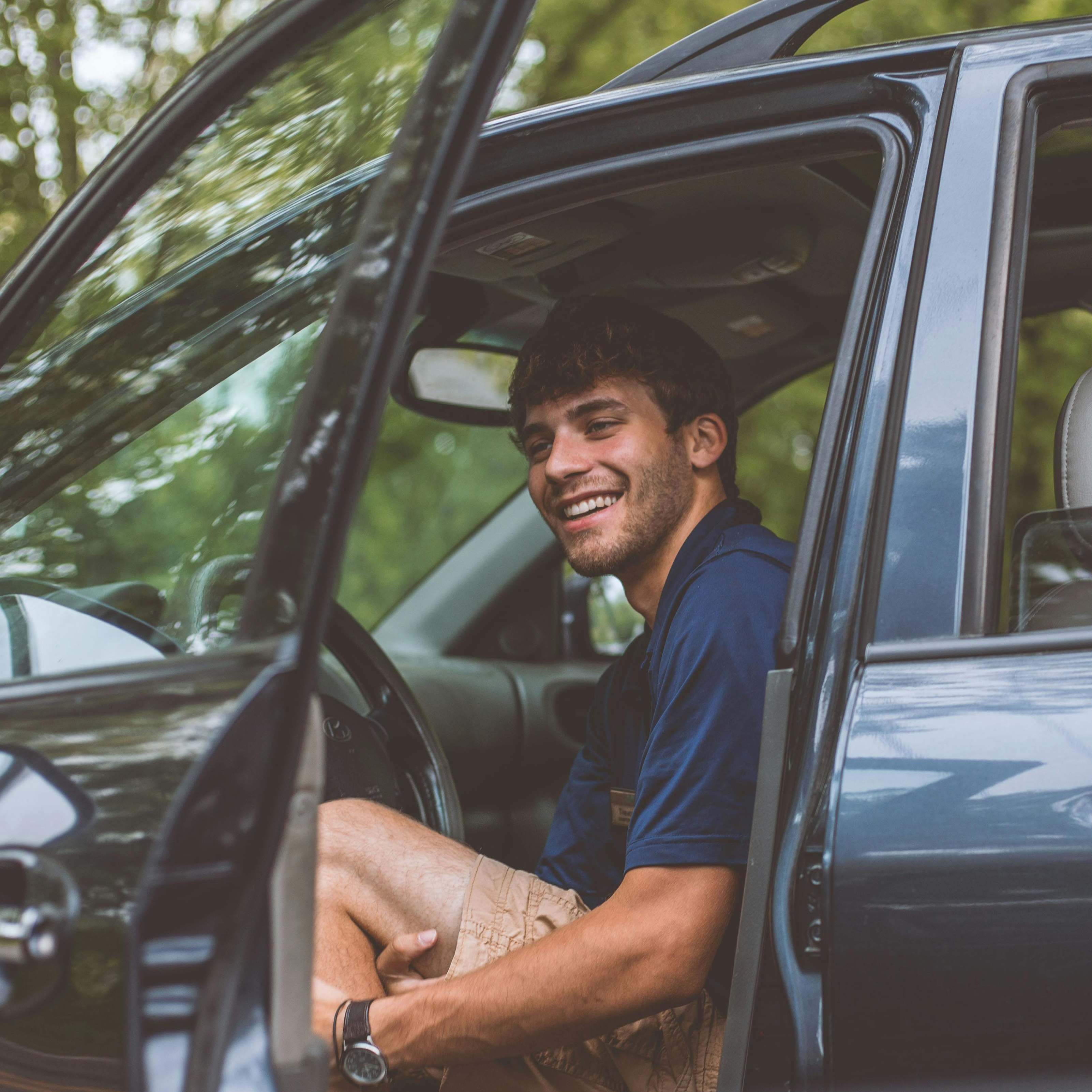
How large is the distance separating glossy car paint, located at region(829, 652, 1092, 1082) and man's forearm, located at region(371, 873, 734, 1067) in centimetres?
30

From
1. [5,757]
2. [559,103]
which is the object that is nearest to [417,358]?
[559,103]

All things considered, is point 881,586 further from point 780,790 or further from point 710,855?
point 710,855

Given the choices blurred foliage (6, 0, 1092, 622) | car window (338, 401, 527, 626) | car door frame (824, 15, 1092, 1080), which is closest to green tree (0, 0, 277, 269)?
blurred foliage (6, 0, 1092, 622)

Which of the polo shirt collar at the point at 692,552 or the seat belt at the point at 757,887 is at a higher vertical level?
the polo shirt collar at the point at 692,552

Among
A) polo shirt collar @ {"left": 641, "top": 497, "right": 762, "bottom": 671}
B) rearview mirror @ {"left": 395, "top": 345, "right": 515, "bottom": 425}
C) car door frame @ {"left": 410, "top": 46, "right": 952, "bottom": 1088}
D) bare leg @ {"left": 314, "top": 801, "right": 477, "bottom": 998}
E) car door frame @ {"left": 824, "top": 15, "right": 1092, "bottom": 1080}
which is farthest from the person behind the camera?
rearview mirror @ {"left": 395, "top": 345, "right": 515, "bottom": 425}

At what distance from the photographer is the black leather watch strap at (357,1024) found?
5.33 ft

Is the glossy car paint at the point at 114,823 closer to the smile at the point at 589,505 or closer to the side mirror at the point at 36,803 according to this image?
the side mirror at the point at 36,803

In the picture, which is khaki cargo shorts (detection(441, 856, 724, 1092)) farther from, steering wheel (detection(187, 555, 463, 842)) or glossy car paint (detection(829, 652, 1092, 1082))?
glossy car paint (detection(829, 652, 1092, 1082))

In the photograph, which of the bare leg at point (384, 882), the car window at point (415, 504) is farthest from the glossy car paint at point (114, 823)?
the car window at point (415, 504)

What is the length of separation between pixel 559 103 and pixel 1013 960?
1.10m

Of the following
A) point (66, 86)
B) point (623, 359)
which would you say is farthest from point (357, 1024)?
point (66, 86)

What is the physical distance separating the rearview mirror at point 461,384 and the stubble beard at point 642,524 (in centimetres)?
46

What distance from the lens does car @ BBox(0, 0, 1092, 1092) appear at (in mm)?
954

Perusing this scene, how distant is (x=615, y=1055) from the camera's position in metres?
1.69
